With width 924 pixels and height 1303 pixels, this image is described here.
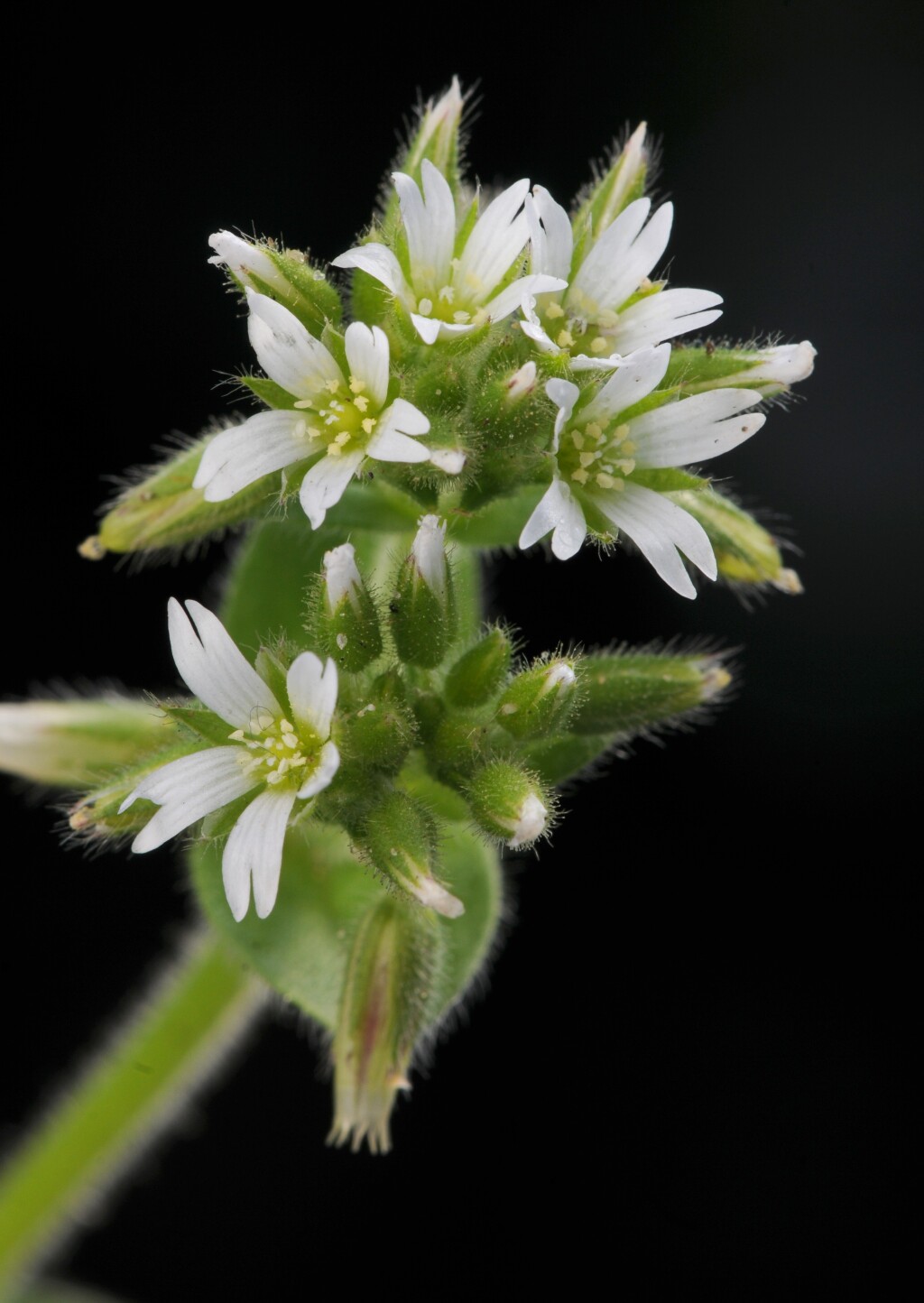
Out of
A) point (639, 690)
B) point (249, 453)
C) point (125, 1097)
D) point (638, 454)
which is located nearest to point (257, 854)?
point (249, 453)

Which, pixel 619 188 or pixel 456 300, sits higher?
pixel 619 188

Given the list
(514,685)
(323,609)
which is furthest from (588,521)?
(323,609)

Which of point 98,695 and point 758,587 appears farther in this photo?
point 98,695

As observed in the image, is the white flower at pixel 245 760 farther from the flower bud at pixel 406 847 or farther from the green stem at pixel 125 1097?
the green stem at pixel 125 1097

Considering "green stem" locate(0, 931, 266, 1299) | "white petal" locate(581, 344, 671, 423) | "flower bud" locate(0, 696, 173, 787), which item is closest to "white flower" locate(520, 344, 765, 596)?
"white petal" locate(581, 344, 671, 423)

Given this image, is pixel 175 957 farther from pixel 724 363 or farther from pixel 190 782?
pixel 724 363

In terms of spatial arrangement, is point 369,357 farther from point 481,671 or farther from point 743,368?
point 743,368

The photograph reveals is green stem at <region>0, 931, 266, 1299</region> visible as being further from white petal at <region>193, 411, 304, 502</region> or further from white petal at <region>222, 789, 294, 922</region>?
white petal at <region>193, 411, 304, 502</region>
